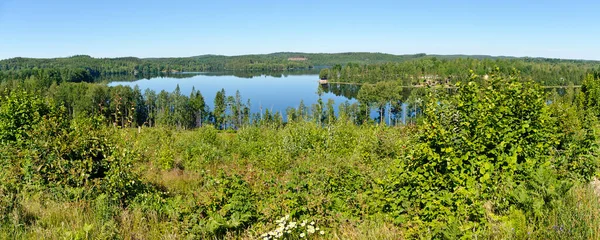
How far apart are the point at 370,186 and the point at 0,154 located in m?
7.38

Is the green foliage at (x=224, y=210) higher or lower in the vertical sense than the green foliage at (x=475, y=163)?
lower

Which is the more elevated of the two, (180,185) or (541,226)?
(541,226)

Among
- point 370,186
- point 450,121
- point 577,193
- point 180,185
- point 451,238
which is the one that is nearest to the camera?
point 451,238

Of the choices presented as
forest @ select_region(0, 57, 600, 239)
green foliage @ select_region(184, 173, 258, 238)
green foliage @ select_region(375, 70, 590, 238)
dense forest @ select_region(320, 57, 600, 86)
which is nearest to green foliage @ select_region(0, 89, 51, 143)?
forest @ select_region(0, 57, 600, 239)

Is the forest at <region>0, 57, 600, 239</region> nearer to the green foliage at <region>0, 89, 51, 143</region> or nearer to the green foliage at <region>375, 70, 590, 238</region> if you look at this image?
the green foliage at <region>375, 70, 590, 238</region>

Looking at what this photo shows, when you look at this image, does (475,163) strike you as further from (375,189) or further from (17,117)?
(17,117)

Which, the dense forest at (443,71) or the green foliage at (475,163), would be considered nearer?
the green foliage at (475,163)

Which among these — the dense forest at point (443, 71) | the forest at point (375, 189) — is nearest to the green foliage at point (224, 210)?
the forest at point (375, 189)

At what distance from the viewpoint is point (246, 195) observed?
17.3ft

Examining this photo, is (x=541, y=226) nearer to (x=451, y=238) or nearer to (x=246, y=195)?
(x=451, y=238)

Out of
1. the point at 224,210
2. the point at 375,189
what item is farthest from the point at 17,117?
the point at 375,189

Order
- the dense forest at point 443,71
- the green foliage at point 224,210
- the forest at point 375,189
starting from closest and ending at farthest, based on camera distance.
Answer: the forest at point 375,189, the green foliage at point 224,210, the dense forest at point 443,71

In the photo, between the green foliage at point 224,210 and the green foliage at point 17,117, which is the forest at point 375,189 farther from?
the green foliage at point 17,117

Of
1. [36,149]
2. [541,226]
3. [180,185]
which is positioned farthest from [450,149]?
[180,185]
